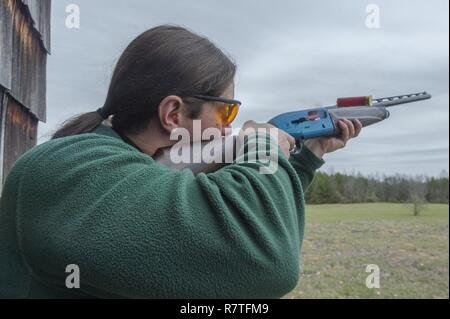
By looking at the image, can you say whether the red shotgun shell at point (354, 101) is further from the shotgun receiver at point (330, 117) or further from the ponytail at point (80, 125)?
the ponytail at point (80, 125)

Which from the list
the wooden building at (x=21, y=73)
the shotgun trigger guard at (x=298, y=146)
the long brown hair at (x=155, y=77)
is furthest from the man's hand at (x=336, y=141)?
the wooden building at (x=21, y=73)

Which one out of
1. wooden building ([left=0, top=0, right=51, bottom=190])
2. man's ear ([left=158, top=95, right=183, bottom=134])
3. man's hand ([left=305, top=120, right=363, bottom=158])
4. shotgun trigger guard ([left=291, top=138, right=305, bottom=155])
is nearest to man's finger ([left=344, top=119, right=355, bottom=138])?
man's hand ([left=305, top=120, right=363, bottom=158])

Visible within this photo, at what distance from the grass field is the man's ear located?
473 cm

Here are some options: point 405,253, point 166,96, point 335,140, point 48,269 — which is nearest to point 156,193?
point 48,269

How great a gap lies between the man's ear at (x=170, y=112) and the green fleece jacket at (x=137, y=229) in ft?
0.80

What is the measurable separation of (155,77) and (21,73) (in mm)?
1020

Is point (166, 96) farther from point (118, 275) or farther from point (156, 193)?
point (118, 275)

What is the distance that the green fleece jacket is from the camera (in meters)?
0.72

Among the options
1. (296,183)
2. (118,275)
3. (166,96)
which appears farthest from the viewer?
(166,96)

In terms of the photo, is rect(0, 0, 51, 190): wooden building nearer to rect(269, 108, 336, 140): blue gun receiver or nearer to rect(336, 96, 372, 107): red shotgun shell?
rect(269, 108, 336, 140): blue gun receiver

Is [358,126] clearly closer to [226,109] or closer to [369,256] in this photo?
[226,109]

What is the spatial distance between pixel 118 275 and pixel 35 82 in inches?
58.0

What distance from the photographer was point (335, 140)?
1.58 meters
